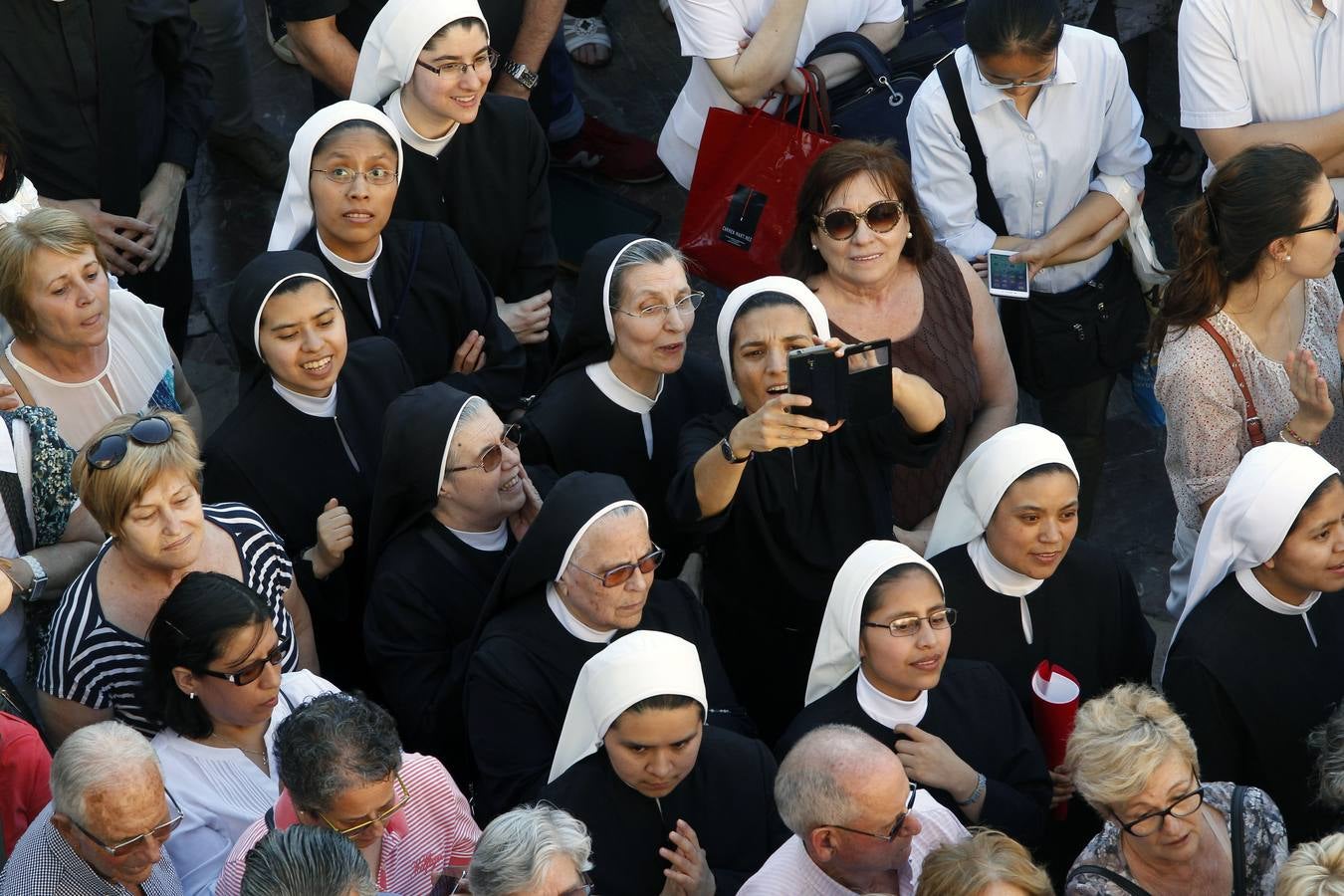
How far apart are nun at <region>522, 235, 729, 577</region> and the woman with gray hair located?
5.46 ft

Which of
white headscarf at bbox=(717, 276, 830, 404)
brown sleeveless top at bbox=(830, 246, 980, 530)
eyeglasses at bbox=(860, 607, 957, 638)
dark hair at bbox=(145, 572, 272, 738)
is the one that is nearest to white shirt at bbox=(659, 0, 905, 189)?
brown sleeveless top at bbox=(830, 246, 980, 530)

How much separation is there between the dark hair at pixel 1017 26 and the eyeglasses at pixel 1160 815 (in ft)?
7.77

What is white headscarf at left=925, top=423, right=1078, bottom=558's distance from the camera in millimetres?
4457

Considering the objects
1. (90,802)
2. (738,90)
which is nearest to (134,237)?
(738,90)

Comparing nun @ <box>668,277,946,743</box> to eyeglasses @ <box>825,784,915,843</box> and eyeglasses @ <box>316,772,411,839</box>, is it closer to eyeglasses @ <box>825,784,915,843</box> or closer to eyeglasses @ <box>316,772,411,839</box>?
eyeglasses @ <box>825,784,915,843</box>

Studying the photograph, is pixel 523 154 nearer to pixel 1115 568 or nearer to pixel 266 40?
pixel 1115 568

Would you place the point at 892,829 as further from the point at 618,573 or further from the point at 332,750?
the point at 332,750

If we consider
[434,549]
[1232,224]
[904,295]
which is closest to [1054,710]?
[904,295]

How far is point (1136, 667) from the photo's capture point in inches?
182

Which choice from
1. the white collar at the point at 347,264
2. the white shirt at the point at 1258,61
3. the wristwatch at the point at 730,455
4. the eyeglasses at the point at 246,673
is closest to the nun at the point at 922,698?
the wristwatch at the point at 730,455

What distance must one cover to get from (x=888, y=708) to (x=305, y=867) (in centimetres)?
160

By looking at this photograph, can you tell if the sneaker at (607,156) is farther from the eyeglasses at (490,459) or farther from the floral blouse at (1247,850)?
the floral blouse at (1247,850)

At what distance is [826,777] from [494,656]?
100 cm

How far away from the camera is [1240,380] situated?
4781mm
